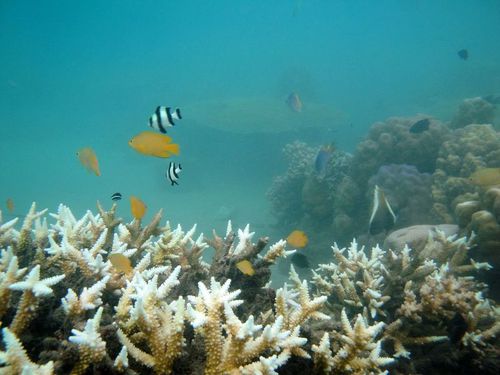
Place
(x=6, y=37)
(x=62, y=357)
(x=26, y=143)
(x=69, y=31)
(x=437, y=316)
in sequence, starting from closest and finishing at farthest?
(x=62, y=357) < (x=437, y=316) < (x=26, y=143) < (x=6, y=37) < (x=69, y=31)

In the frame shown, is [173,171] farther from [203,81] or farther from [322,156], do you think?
[203,81]

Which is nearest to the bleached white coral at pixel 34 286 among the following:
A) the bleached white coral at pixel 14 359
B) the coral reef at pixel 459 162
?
the bleached white coral at pixel 14 359

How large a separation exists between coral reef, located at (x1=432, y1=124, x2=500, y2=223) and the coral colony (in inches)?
78.8

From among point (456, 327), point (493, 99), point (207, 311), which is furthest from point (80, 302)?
point (493, 99)

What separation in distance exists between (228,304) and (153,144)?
77.7 inches

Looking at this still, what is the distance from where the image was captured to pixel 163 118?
11.1 ft

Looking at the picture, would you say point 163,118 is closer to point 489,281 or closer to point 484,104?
point 489,281

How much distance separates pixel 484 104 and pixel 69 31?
113 metres

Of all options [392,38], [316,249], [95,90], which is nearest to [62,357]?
[316,249]

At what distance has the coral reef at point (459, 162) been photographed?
22.7 feet

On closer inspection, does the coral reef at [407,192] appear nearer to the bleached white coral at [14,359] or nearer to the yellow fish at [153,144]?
the yellow fish at [153,144]

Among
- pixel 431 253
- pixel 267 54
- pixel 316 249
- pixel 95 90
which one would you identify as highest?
pixel 267 54

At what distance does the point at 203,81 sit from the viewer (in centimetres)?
7288

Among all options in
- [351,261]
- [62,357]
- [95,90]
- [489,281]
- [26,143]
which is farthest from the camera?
[95,90]
